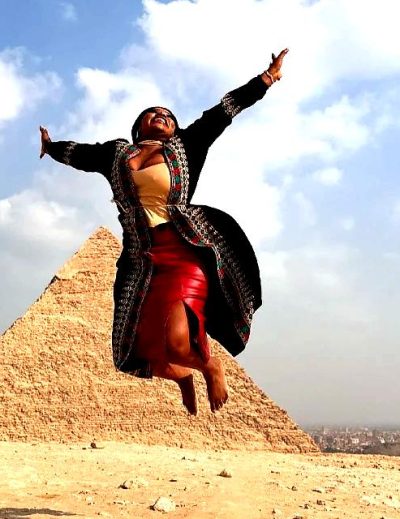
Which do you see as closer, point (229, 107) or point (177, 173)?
point (177, 173)

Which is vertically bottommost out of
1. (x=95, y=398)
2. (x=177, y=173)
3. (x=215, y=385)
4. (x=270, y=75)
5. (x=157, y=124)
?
(x=215, y=385)

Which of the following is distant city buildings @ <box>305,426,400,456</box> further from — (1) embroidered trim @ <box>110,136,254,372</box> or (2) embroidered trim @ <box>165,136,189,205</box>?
(2) embroidered trim @ <box>165,136,189,205</box>

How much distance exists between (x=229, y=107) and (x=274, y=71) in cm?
29

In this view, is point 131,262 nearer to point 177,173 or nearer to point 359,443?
point 177,173

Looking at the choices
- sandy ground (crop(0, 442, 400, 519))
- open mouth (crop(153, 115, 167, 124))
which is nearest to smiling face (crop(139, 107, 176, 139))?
open mouth (crop(153, 115, 167, 124))

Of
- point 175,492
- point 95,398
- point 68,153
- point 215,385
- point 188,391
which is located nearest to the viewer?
point 215,385

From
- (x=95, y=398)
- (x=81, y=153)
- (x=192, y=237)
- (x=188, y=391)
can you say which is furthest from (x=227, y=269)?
(x=95, y=398)

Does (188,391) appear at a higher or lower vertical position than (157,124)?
lower

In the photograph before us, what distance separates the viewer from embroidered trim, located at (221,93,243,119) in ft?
13.6

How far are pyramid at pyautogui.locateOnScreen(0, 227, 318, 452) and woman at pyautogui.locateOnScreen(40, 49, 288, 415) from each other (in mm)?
20047

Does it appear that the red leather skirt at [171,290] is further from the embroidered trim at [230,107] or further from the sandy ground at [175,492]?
the sandy ground at [175,492]

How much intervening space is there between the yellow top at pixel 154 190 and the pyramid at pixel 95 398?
20206 mm

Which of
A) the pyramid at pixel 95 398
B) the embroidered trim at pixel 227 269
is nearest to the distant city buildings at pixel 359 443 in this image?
the pyramid at pixel 95 398

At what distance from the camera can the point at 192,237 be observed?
391 centimetres
